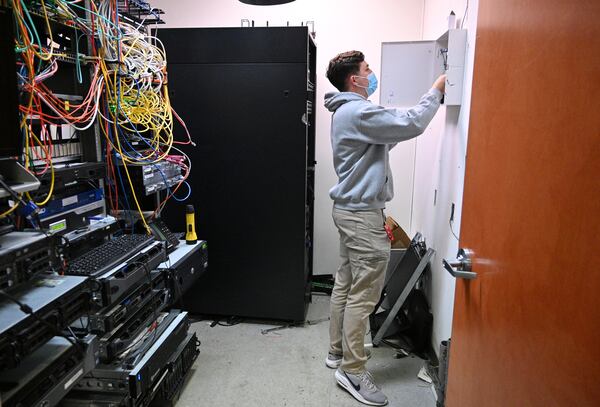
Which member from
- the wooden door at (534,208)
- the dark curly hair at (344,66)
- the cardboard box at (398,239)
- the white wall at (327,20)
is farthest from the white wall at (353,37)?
the wooden door at (534,208)

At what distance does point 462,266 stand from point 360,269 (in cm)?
84

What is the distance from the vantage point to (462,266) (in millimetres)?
1213

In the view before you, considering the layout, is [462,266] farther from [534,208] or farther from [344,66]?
[344,66]

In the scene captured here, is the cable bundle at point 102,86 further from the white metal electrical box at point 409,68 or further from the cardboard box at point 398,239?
the cardboard box at point 398,239

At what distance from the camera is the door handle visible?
3.78ft

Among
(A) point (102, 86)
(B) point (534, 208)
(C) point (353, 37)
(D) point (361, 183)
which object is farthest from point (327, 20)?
(B) point (534, 208)

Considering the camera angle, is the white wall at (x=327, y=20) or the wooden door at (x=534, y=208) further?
the white wall at (x=327, y=20)

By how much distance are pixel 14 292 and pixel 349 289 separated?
5.06ft

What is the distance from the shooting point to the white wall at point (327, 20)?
9.93 feet

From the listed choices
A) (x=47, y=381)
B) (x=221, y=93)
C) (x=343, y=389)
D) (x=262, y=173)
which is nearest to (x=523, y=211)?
(x=47, y=381)

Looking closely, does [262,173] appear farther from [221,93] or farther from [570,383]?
[570,383]

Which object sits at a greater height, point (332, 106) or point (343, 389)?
point (332, 106)

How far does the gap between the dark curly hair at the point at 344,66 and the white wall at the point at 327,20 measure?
1080 millimetres

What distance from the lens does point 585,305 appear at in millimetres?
671
